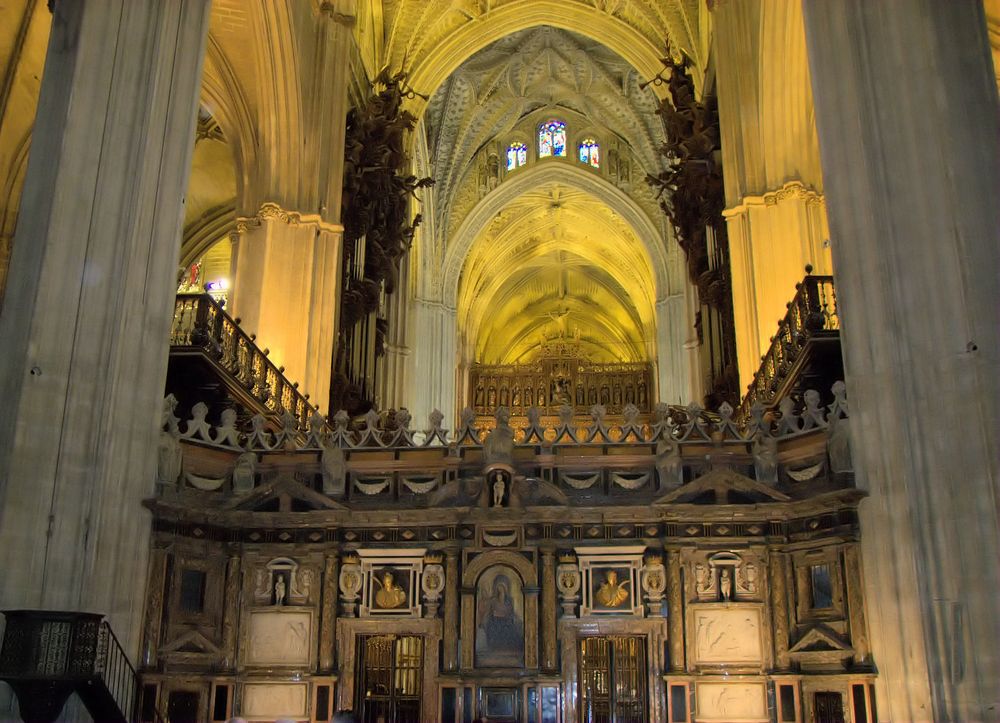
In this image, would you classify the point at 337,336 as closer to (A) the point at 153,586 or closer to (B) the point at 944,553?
(A) the point at 153,586

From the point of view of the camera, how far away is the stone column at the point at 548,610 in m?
9.13

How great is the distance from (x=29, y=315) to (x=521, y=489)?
4.67 meters

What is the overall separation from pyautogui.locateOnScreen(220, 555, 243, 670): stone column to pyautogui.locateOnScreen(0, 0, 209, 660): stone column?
3.27 feet

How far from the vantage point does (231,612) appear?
9.49 meters

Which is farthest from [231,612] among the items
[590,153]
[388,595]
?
[590,153]

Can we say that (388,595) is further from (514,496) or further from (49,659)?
(49,659)

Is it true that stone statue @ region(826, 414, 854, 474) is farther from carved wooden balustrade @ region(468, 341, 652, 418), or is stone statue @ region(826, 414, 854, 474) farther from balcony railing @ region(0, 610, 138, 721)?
carved wooden balustrade @ region(468, 341, 652, 418)

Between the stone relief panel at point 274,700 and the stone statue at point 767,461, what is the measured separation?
473 centimetres

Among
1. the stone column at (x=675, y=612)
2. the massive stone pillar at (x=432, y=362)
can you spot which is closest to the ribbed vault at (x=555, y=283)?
the massive stone pillar at (x=432, y=362)

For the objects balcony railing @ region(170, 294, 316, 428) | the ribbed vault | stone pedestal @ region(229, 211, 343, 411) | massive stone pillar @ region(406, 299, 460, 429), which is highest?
the ribbed vault

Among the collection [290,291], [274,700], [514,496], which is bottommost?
[274,700]

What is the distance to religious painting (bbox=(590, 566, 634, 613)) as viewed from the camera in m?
9.27

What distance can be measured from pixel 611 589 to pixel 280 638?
3147 millimetres

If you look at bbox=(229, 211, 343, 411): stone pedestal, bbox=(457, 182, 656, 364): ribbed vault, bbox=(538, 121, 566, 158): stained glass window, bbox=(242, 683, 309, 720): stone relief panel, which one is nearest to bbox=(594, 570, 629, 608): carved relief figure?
bbox=(242, 683, 309, 720): stone relief panel
